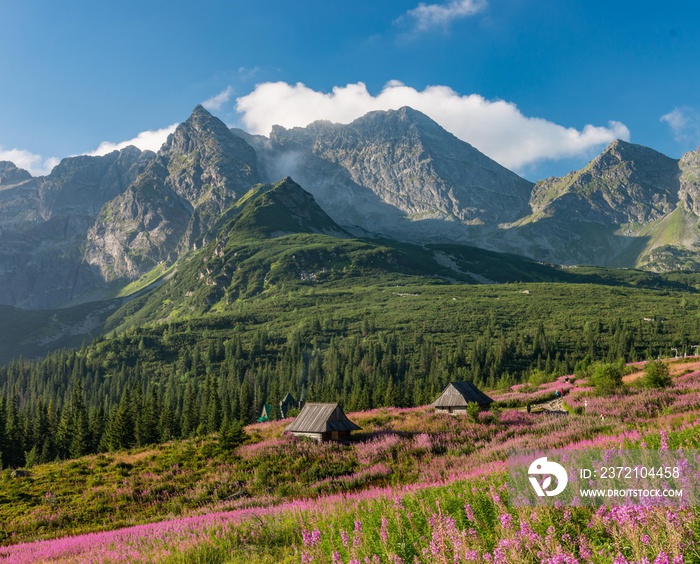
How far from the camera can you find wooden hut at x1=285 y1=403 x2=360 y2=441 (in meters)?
35.9

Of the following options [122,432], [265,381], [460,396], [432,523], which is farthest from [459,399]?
[265,381]

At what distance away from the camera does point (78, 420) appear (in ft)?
254

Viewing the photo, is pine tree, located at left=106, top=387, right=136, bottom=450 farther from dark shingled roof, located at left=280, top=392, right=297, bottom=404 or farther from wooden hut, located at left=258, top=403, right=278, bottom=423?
dark shingled roof, located at left=280, top=392, right=297, bottom=404

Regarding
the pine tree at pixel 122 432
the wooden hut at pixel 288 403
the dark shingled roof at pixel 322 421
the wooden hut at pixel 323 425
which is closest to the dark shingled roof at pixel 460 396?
the wooden hut at pixel 323 425

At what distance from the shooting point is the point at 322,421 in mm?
36500

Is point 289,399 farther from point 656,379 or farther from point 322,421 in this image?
point 656,379

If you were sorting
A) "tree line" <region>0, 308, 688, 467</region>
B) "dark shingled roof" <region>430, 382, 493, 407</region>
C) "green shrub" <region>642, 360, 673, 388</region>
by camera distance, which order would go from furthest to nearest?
1. "tree line" <region>0, 308, 688, 467</region>
2. "dark shingled roof" <region>430, 382, 493, 407</region>
3. "green shrub" <region>642, 360, 673, 388</region>

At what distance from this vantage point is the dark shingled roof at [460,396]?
45844mm

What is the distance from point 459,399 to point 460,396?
A: 313 millimetres

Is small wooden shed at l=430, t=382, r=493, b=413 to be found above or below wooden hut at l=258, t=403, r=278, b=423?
above

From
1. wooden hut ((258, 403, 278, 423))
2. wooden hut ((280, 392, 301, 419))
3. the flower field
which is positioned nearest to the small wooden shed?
the flower field

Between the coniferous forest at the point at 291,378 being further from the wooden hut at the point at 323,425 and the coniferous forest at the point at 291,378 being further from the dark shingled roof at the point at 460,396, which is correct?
the wooden hut at the point at 323,425

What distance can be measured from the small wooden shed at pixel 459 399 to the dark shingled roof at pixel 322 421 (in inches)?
485

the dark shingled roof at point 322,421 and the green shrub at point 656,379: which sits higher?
the green shrub at point 656,379
